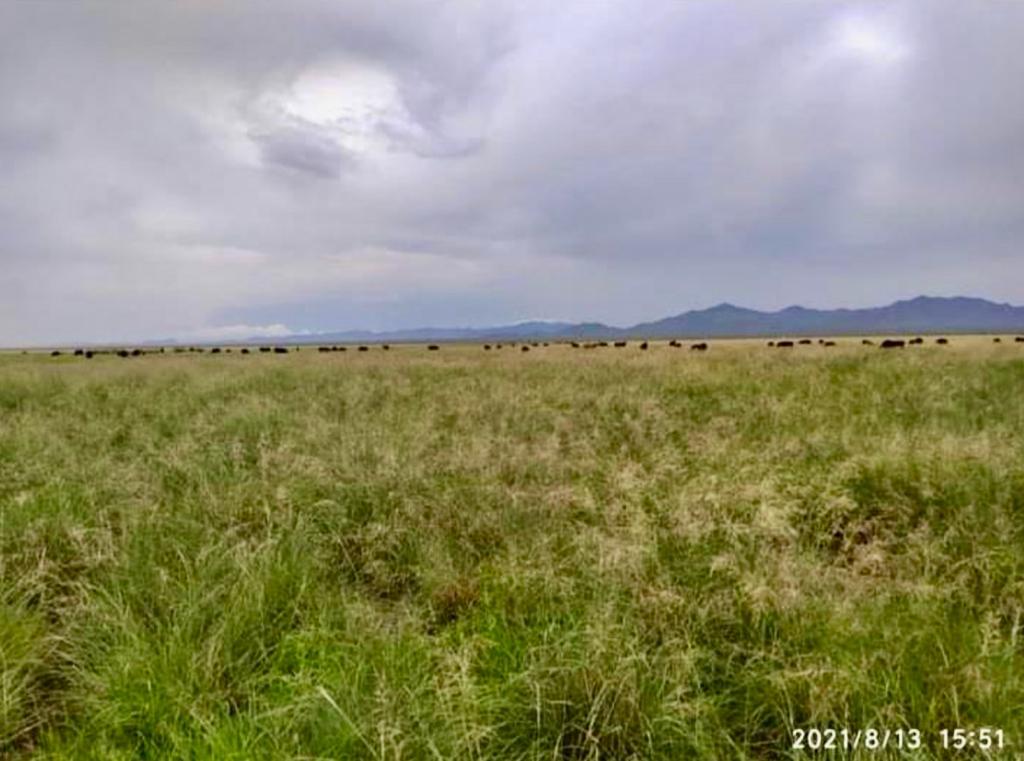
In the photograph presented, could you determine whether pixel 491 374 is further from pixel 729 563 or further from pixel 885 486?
pixel 729 563

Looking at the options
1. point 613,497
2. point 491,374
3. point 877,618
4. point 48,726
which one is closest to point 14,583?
point 48,726

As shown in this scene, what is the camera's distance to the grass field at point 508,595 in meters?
2.77

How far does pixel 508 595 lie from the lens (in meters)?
4.02

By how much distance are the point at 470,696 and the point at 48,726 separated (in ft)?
6.98

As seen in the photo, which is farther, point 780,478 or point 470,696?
point 780,478

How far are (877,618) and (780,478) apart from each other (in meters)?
3.03

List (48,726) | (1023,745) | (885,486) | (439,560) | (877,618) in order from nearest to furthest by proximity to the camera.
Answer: (1023,745) < (48,726) < (877,618) < (439,560) < (885,486)

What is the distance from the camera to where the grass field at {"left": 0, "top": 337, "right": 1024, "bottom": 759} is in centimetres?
277

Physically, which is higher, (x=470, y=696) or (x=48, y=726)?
(x=470, y=696)

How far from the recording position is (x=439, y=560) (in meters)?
Answer: 4.64

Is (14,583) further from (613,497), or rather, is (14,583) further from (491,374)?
(491,374)

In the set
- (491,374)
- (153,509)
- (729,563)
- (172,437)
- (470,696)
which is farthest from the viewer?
(491,374)

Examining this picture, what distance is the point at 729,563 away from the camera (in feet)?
13.3

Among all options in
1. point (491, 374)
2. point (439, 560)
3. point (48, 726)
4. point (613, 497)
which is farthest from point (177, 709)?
point (491, 374)
